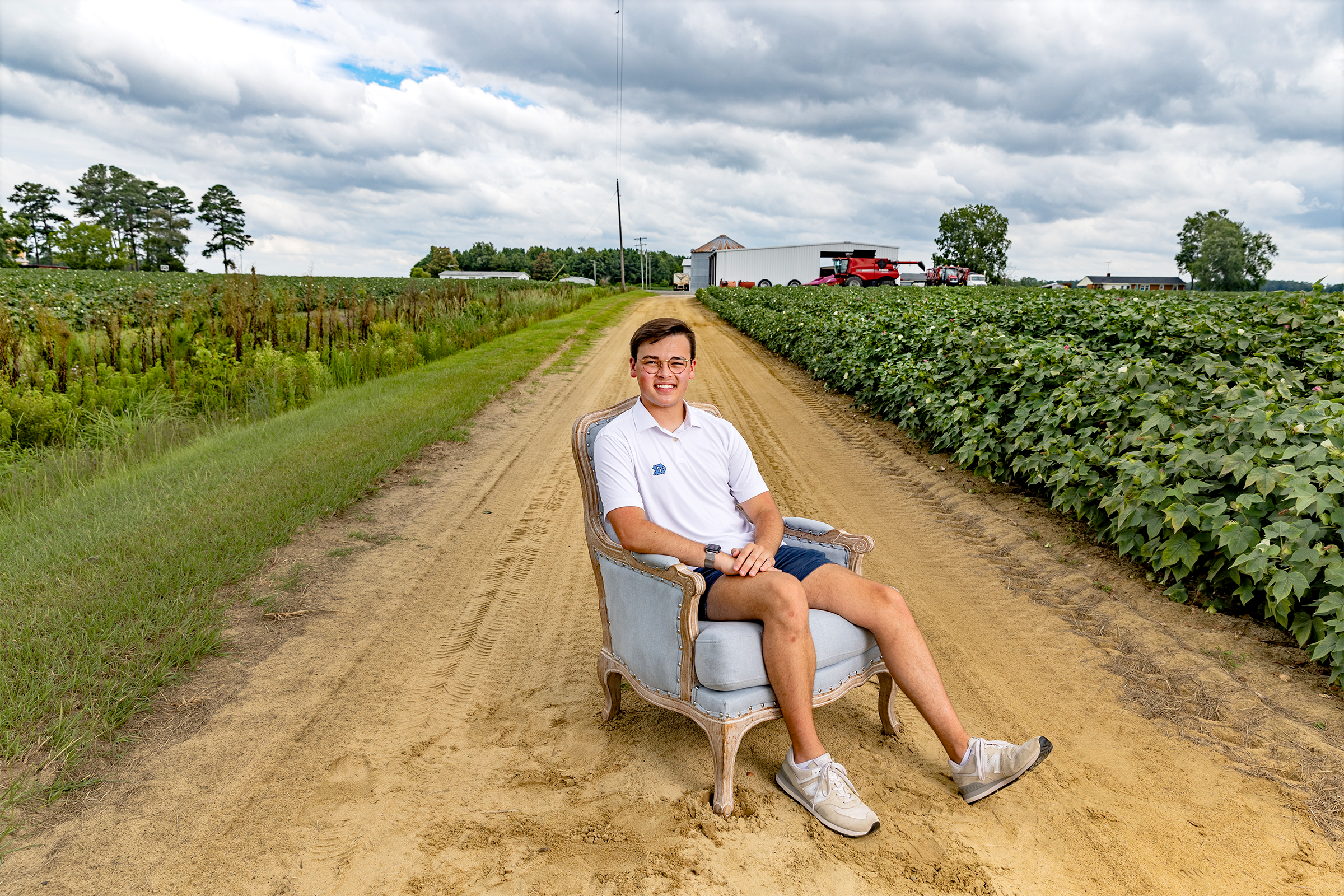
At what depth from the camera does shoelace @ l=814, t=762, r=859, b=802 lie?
106 inches

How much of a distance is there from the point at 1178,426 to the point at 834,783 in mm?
3715

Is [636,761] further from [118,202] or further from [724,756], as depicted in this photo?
[118,202]

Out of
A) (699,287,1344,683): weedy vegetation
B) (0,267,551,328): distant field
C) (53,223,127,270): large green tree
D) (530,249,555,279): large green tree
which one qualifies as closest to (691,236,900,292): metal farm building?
(0,267,551,328): distant field

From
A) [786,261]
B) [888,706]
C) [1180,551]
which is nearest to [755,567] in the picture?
[888,706]

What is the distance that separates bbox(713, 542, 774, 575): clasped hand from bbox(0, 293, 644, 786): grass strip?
264 centimetres

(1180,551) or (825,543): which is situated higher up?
(825,543)

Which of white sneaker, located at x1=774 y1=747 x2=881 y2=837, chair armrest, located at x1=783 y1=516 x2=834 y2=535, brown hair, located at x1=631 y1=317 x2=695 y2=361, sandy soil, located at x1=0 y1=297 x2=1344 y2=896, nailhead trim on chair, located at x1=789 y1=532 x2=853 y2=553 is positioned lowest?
sandy soil, located at x1=0 y1=297 x2=1344 y2=896

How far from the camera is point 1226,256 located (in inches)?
2987

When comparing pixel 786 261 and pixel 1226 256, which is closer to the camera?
pixel 786 261

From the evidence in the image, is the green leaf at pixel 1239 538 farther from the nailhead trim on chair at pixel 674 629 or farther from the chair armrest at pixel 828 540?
the nailhead trim on chair at pixel 674 629

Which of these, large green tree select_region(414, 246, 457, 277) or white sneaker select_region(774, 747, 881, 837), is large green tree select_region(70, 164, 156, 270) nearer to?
large green tree select_region(414, 246, 457, 277)

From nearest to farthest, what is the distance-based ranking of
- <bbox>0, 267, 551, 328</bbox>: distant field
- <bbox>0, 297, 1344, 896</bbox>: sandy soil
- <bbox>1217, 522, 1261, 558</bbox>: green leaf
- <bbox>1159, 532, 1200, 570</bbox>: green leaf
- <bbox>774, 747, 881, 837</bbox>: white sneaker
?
<bbox>0, 297, 1344, 896</bbox>: sandy soil
<bbox>774, 747, 881, 837</bbox>: white sneaker
<bbox>1217, 522, 1261, 558</bbox>: green leaf
<bbox>1159, 532, 1200, 570</bbox>: green leaf
<bbox>0, 267, 551, 328</bbox>: distant field

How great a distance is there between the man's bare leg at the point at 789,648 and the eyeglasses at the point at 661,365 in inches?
37.4

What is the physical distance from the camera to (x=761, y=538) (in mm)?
3154
